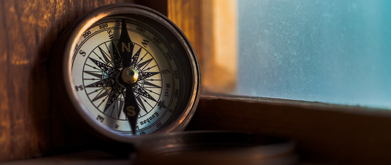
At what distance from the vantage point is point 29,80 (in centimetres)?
103

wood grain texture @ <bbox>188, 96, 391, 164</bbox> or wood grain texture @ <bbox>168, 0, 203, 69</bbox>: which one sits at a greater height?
wood grain texture @ <bbox>168, 0, 203, 69</bbox>

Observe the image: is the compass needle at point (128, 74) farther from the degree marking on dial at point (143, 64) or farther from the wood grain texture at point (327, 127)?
the wood grain texture at point (327, 127)

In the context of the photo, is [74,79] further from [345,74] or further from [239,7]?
[239,7]

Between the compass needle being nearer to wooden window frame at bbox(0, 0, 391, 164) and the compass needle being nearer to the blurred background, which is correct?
wooden window frame at bbox(0, 0, 391, 164)

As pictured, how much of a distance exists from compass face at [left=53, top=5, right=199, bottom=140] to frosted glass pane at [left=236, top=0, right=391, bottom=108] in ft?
1.24

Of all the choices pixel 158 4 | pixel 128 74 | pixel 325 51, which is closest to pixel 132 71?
pixel 128 74

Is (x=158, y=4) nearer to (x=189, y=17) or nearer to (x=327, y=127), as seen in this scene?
(x=189, y=17)

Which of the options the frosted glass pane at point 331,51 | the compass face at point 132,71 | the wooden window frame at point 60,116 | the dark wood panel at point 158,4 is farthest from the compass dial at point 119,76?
the frosted glass pane at point 331,51

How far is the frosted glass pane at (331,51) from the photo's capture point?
3.63ft

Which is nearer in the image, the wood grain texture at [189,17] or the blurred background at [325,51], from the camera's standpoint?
the blurred background at [325,51]

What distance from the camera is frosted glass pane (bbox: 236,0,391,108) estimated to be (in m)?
1.11

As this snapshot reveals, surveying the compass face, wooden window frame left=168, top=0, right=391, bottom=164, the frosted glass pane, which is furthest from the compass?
the frosted glass pane

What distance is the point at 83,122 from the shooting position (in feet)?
3.15

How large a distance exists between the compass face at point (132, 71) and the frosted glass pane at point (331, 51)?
14.9 inches
